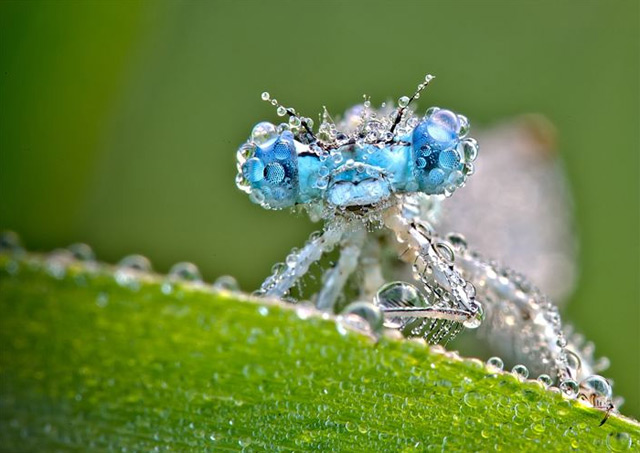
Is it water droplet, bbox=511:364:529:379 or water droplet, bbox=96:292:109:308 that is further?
water droplet, bbox=511:364:529:379

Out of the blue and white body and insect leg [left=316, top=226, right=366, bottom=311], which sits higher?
the blue and white body

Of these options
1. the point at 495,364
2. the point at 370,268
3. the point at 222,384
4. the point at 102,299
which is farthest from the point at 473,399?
the point at 370,268

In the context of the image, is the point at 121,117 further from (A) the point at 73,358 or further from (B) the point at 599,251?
(A) the point at 73,358

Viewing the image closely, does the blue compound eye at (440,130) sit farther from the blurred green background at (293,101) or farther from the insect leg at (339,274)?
the blurred green background at (293,101)

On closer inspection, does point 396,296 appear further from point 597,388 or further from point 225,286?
point 225,286

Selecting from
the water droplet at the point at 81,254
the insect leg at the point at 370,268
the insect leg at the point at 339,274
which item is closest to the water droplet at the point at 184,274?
the water droplet at the point at 81,254

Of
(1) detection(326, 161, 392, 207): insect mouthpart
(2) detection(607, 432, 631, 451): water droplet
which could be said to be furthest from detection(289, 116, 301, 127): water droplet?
(2) detection(607, 432, 631, 451): water droplet

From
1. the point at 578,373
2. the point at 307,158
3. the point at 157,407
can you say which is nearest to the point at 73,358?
the point at 157,407

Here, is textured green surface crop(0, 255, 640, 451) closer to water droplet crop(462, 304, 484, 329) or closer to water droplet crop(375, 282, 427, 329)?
water droplet crop(375, 282, 427, 329)
